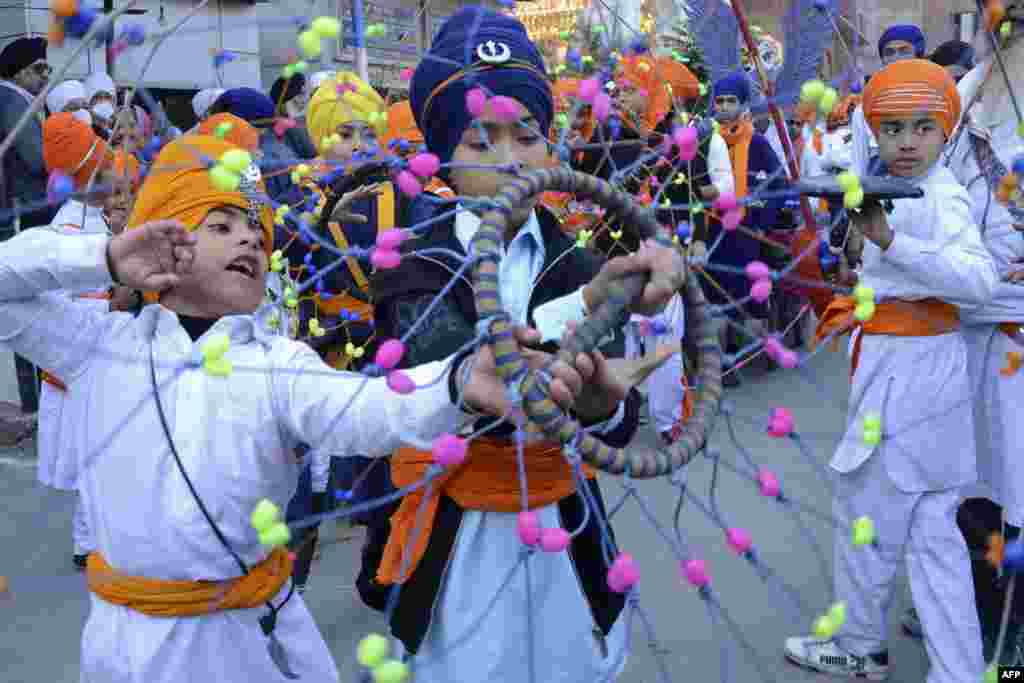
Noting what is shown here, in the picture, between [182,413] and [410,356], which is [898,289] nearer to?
[410,356]

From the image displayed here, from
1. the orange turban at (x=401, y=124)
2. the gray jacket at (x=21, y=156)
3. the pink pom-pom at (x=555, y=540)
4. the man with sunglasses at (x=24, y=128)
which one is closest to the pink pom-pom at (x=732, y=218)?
the pink pom-pom at (x=555, y=540)

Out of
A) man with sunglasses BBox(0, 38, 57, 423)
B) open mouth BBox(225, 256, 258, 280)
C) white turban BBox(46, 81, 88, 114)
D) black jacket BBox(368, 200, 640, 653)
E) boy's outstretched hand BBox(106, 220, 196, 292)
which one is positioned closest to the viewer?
boy's outstretched hand BBox(106, 220, 196, 292)

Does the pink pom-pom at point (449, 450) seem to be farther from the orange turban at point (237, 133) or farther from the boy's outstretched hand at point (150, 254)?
the orange turban at point (237, 133)

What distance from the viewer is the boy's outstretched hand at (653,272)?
1.61 metres

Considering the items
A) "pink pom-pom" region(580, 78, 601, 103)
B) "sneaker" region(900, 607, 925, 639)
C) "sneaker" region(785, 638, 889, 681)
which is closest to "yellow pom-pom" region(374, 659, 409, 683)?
"pink pom-pom" region(580, 78, 601, 103)

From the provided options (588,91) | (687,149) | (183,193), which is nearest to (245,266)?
(183,193)

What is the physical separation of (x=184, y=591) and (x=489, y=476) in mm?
610

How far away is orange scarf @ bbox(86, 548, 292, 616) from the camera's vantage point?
6.89ft

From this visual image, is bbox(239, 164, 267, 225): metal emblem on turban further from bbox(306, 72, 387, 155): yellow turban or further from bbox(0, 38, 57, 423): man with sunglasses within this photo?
bbox(0, 38, 57, 423): man with sunglasses

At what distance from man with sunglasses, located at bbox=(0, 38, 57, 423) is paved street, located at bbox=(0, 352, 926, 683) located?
1.56m

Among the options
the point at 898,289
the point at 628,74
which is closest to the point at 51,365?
the point at 628,74

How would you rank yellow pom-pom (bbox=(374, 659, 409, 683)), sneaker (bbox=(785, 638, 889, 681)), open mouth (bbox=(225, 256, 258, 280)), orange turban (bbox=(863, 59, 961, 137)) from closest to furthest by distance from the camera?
1. yellow pom-pom (bbox=(374, 659, 409, 683))
2. open mouth (bbox=(225, 256, 258, 280))
3. orange turban (bbox=(863, 59, 961, 137))
4. sneaker (bbox=(785, 638, 889, 681))

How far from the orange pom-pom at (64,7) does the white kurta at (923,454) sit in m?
2.43

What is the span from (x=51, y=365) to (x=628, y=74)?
6.55ft
